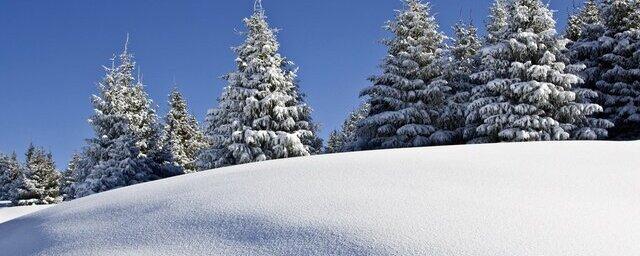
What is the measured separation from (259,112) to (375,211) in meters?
16.5

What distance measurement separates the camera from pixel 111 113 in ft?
85.4

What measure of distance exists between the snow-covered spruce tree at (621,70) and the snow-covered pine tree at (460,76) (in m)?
5.64

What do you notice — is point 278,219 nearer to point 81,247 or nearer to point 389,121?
point 81,247

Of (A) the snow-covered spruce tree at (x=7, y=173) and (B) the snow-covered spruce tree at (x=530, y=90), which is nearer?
(B) the snow-covered spruce tree at (x=530, y=90)

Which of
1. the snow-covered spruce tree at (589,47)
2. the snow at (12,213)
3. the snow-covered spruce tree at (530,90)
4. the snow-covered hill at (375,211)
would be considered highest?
the snow-covered spruce tree at (589,47)

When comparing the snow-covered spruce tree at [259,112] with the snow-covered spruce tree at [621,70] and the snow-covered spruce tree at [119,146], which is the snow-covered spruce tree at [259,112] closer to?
the snow-covered spruce tree at [119,146]

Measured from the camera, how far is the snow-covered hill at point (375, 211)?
4.73 metres

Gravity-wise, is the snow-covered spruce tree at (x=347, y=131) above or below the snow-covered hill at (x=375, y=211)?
above

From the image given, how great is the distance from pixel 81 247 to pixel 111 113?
71.0 ft

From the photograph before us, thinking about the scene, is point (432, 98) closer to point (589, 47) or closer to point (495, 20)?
point (495, 20)

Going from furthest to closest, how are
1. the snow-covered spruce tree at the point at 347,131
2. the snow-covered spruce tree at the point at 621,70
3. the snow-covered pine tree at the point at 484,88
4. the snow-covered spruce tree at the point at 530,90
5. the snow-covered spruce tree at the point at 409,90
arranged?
the snow-covered spruce tree at the point at 347,131
the snow-covered spruce tree at the point at 621,70
the snow-covered spruce tree at the point at 409,90
the snow-covered pine tree at the point at 484,88
the snow-covered spruce tree at the point at 530,90

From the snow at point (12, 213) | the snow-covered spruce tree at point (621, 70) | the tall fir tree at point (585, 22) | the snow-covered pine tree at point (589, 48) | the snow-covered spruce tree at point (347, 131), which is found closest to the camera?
the snow at point (12, 213)

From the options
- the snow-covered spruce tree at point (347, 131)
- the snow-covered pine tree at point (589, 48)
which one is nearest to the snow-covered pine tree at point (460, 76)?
the snow-covered pine tree at point (589, 48)

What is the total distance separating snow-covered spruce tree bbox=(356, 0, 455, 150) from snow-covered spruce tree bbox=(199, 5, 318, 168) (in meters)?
2.90
